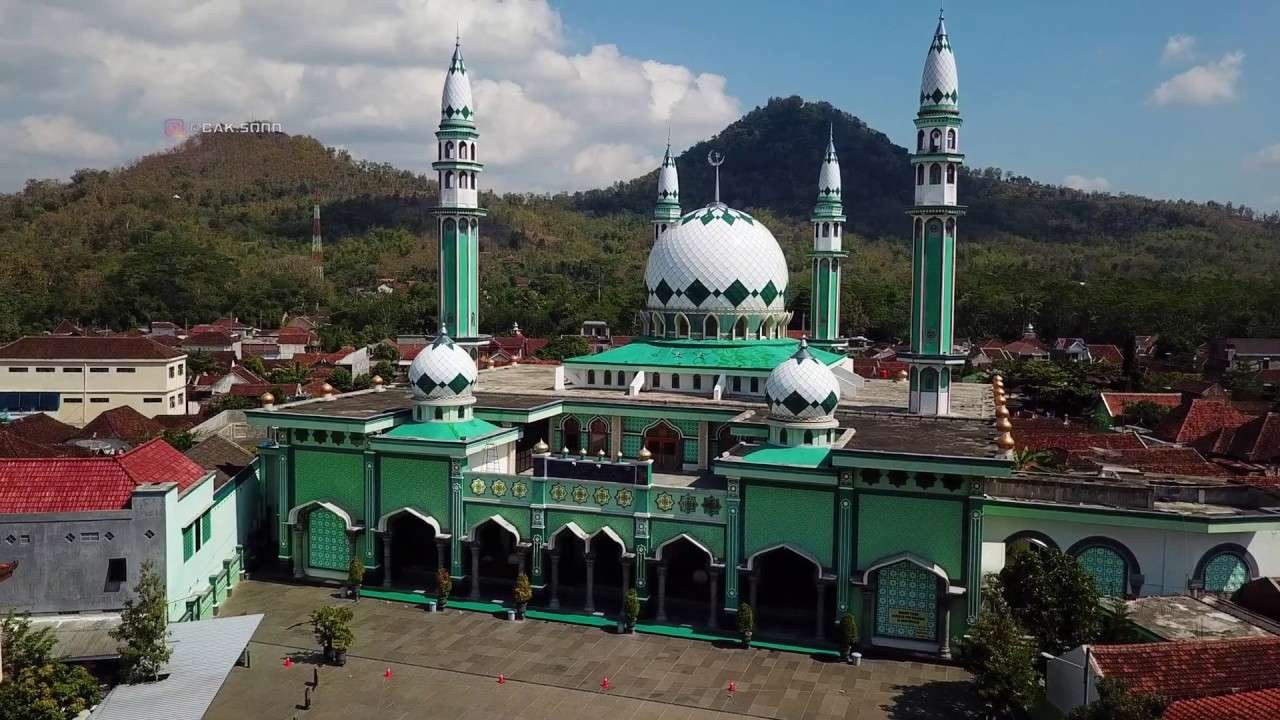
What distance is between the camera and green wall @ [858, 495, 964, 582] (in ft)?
54.3

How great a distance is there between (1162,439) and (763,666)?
19.7m

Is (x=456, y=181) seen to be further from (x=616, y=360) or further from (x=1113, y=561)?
(x=1113, y=561)

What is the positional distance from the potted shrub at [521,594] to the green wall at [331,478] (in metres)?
3.57

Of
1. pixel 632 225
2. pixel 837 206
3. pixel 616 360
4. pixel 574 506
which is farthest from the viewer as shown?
pixel 632 225

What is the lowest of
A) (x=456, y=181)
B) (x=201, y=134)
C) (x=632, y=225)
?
(x=456, y=181)

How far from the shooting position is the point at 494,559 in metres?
21.0

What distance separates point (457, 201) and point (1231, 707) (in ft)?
60.7

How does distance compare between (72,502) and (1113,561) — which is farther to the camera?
(1113,561)

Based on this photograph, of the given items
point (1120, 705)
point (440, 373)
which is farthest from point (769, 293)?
point (1120, 705)

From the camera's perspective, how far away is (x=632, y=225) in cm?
12369

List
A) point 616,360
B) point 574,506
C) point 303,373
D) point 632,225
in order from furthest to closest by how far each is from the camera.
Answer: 1. point 632,225
2. point 303,373
3. point 616,360
4. point 574,506

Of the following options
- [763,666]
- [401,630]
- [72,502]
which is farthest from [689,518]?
[72,502]

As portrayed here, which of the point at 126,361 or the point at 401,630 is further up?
the point at 126,361

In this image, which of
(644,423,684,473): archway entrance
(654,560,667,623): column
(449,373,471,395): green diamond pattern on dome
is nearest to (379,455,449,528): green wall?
(449,373,471,395): green diamond pattern on dome
